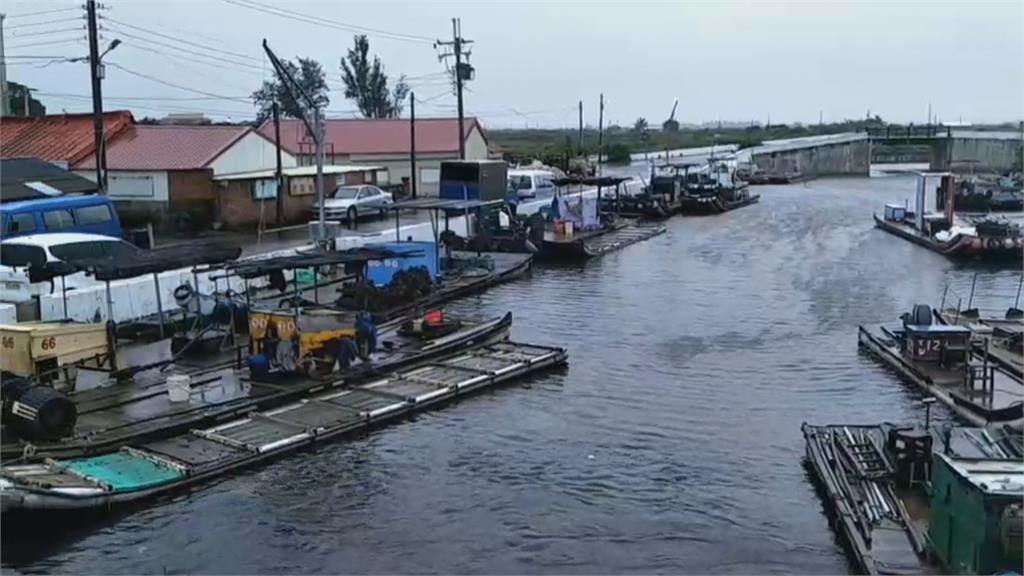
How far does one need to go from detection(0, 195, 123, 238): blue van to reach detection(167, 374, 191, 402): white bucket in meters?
9.21

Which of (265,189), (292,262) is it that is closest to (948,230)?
(265,189)

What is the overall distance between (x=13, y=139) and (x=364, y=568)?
88.0 ft

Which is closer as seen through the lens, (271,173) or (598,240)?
(271,173)

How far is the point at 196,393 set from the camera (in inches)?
503

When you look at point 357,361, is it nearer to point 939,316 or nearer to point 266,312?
point 266,312

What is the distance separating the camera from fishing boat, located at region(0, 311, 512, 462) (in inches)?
430

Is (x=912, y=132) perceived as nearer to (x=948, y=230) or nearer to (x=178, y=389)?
(x=948, y=230)

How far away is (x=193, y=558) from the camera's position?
9305 millimetres

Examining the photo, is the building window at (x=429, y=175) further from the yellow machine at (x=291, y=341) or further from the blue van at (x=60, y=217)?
the yellow machine at (x=291, y=341)

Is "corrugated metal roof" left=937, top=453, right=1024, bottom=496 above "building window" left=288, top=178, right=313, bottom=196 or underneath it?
underneath

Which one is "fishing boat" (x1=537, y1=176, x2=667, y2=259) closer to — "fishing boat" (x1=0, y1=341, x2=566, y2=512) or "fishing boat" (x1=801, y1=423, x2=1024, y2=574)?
"fishing boat" (x1=0, y1=341, x2=566, y2=512)

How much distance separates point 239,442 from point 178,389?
57.2 inches

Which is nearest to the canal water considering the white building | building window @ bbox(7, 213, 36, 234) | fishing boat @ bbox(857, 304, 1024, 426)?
fishing boat @ bbox(857, 304, 1024, 426)

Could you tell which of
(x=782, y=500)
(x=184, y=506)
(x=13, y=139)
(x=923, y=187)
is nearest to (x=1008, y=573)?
(x=782, y=500)
